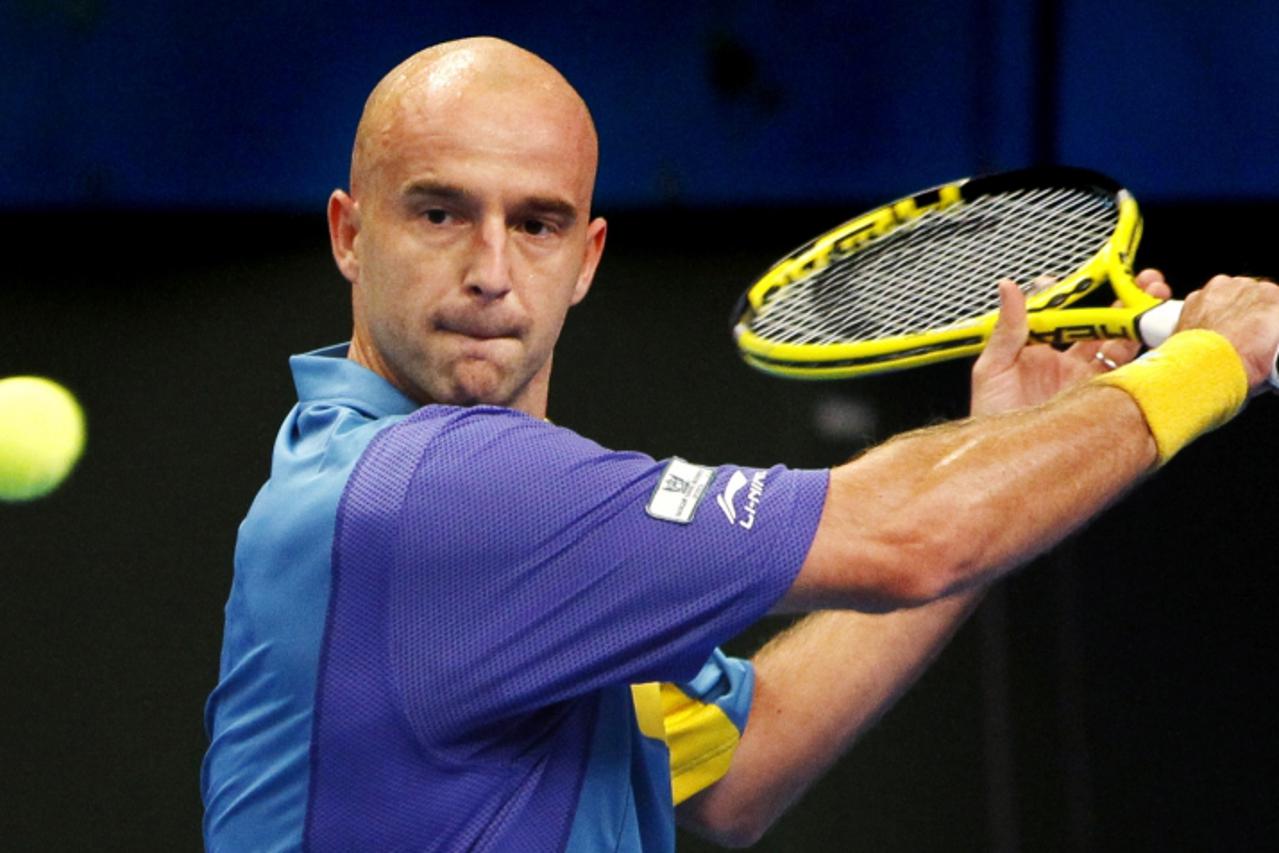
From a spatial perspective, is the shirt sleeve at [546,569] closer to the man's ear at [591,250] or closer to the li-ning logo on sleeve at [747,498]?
the li-ning logo on sleeve at [747,498]

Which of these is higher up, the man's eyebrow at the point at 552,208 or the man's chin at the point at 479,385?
the man's eyebrow at the point at 552,208

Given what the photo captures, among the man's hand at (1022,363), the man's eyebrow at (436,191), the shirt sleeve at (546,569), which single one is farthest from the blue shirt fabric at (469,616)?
the man's hand at (1022,363)

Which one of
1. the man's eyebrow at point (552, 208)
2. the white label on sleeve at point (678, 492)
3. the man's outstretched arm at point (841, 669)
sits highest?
the man's eyebrow at point (552, 208)

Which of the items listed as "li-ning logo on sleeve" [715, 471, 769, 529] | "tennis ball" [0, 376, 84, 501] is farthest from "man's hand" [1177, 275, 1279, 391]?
"tennis ball" [0, 376, 84, 501]

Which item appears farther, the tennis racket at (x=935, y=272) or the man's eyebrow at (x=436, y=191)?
the tennis racket at (x=935, y=272)

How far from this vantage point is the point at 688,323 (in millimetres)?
3105

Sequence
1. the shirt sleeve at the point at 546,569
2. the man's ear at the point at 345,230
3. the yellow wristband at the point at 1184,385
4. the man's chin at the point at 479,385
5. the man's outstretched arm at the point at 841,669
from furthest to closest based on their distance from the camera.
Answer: the man's outstretched arm at the point at 841,669
the man's ear at the point at 345,230
the man's chin at the point at 479,385
the yellow wristband at the point at 1184,385
the shirt sleeve at the point at 546,569

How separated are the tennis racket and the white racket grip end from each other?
0.28 feet

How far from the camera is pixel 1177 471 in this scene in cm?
313

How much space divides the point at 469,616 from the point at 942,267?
0.93 meters

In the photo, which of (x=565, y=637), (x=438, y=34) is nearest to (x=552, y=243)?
(x=565, y=637)

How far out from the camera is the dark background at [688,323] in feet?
9.70

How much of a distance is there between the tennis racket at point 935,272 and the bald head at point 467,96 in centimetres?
41

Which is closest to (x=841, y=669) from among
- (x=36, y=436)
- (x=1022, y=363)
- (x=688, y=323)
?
(x=1022, y=363)
